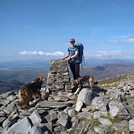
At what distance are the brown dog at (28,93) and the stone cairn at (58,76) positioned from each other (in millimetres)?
839

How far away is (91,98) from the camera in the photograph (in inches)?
469

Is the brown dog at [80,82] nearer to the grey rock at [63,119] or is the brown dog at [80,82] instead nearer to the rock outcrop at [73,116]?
the rock outcrop at [73,116]

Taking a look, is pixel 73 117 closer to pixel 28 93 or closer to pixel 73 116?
pixel 73 116

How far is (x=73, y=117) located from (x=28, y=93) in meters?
3.59

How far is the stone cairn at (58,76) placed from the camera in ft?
47.6

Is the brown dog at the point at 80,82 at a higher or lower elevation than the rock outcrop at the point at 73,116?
higher

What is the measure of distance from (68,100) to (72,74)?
2.57 meters

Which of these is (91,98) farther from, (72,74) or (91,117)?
(72,74)

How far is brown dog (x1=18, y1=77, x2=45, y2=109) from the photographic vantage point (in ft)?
42.3

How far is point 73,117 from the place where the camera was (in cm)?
1090

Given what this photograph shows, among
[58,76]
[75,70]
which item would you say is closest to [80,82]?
[75,70]

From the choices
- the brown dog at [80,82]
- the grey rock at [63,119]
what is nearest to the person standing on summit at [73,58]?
the brown dog at [80,82]

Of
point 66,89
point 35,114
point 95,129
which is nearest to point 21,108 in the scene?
point 35,114

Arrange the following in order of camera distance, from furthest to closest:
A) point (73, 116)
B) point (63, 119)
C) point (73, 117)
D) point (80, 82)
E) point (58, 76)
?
1. point (58, 76)
2. point (80, 82)
3. point (73, 116)
4. point (73, 117)
5. point (63, 119)
